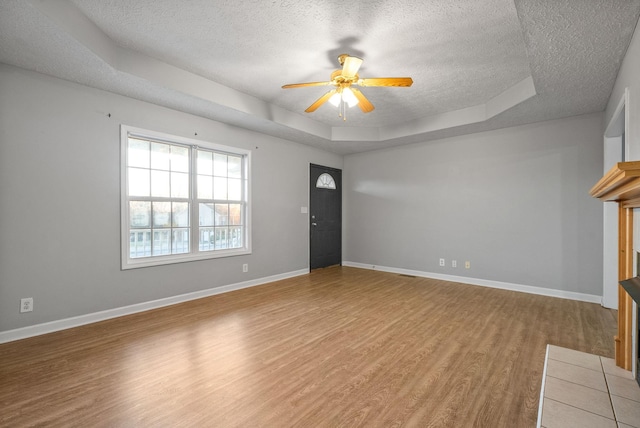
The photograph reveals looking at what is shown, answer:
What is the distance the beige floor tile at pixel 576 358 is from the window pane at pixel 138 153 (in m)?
4.56

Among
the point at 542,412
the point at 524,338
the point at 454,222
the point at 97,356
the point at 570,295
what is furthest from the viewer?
the point at 454,222

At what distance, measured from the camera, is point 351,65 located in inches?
107

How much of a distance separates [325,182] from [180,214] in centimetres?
316

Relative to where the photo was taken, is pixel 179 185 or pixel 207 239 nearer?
pixel 179 185

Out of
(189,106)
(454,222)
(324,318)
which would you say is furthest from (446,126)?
(189,106)

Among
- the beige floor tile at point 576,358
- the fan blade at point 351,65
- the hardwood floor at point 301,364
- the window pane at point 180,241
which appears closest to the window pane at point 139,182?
the window pane at point 180,241

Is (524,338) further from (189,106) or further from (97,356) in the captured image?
(189,106)

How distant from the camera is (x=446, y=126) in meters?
4.66

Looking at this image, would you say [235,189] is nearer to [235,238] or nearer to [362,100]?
[235,238]

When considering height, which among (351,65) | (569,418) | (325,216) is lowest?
(569,418)

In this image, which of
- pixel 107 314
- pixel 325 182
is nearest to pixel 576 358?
pixel 107 314

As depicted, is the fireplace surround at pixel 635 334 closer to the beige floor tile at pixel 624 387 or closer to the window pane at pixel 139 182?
the beige floor tile at pixel 624 387

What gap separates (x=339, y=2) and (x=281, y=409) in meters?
2.84

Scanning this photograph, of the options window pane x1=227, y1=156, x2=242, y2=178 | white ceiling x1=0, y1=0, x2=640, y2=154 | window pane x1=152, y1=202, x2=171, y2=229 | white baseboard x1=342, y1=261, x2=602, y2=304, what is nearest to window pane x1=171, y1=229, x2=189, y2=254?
window pane x1=152, y1=202, x2=171, y2=229
